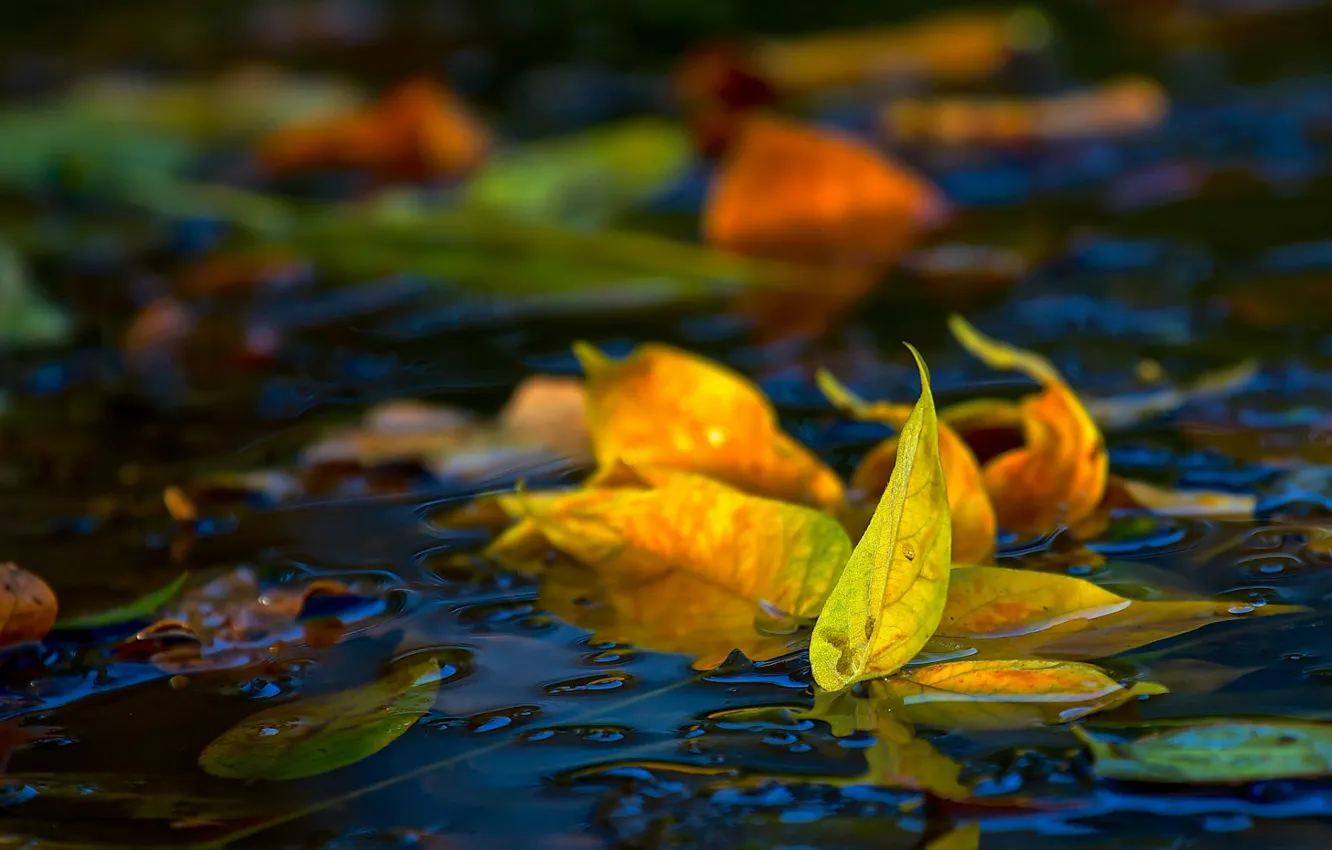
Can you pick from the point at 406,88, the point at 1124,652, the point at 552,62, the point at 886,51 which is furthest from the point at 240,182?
the point at 1124,652

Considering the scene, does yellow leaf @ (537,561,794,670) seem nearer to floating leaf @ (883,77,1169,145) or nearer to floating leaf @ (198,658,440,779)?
floating leaf @ (198,658,440,779)

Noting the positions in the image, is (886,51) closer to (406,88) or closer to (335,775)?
(406,88)

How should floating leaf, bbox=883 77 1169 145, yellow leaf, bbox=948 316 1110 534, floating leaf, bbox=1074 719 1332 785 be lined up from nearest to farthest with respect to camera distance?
floating leaf, bbox=1074 719 1332 785 < yellow leaf, bbox=948 316 1110 534 < floating leaf, bbox=883 77 1169 145

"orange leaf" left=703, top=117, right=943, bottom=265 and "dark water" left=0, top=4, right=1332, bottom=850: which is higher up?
"orange leaf" left=703, top=117, right=943, bottom=265

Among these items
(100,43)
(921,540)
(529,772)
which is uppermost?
(100,43)

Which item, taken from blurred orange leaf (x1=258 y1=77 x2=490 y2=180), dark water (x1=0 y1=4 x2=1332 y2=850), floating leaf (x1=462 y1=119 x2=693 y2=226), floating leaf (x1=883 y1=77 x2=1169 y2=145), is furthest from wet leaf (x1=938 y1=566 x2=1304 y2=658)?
blurred orange leaf (x1=258 y1=77 x2=490 y2=180)

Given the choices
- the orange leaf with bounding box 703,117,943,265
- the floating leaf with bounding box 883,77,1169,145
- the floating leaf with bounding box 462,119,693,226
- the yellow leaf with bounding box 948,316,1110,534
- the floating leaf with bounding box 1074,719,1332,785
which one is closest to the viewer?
the floating leaf with bounding box 1074,719,1332,785
